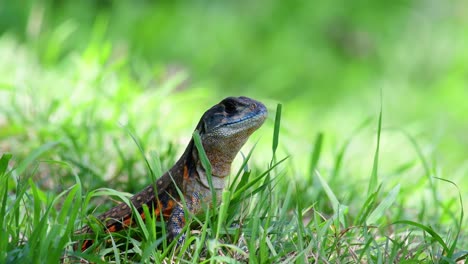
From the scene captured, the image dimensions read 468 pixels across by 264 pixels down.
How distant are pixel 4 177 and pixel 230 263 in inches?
40.6

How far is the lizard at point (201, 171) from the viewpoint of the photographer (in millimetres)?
3709

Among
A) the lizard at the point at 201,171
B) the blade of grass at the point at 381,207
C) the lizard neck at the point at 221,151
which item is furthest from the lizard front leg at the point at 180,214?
the blade of grass at the point at 381,207

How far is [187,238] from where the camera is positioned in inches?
131

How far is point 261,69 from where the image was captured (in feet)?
33.3

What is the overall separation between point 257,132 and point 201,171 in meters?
2.60

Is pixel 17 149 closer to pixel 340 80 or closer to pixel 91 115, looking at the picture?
pixel 91 115

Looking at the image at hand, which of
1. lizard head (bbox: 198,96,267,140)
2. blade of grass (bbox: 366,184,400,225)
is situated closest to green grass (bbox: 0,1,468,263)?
blade of grass (bbox: 366,184,400,225)

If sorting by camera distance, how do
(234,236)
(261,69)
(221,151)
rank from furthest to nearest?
1. (261,69)
2. (221,151)
3. (234,236)

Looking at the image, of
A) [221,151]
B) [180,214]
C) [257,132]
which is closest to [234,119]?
[221,151]

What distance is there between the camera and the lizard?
146 inches

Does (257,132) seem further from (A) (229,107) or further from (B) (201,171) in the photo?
(B) (201,171)

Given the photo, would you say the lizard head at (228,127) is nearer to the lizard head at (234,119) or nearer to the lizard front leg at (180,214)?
the lizard head at (234,119)

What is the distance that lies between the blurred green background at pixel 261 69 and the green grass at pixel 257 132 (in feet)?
0.08

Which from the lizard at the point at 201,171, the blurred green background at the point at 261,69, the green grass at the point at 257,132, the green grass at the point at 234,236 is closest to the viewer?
the green grass at the point at 234,236
